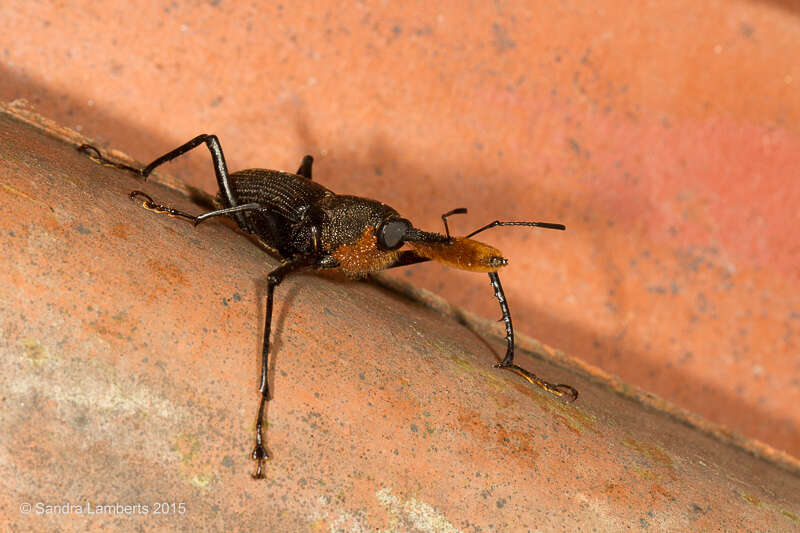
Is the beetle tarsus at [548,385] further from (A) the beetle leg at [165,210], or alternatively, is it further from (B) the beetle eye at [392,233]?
(A) the beetle leg at [165,210]

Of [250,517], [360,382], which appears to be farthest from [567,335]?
[250,517]

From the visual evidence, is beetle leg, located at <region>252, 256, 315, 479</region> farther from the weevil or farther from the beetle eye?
the beetle eye

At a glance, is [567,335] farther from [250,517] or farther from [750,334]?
[250,517]

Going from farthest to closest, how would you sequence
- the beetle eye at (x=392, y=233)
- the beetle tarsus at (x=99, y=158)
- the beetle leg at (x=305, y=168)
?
the beetle leg at (x=305, y=168) < the beetle eye at (x=392, y=233) < the beetle tarsus at (x=99, y=158)

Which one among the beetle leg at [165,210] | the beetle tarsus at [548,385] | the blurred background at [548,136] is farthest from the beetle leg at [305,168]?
the beetle tarsus at [548,385]

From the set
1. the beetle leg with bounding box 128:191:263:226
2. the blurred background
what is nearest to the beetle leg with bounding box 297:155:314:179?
the blurred background

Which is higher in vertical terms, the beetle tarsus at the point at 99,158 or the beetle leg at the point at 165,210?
the beetle tarsus at the point at 99,158
